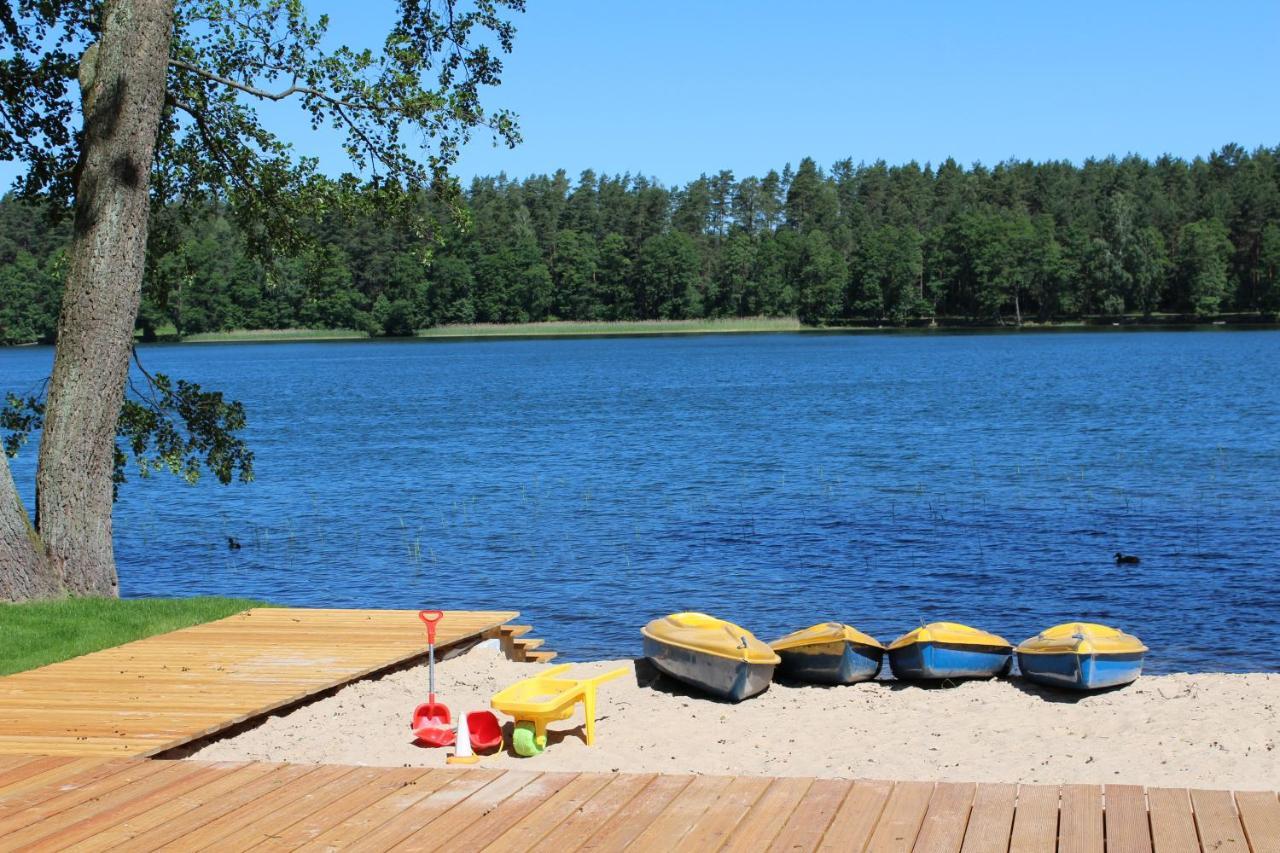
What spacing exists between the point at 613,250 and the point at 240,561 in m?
134

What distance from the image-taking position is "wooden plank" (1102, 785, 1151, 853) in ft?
18.7

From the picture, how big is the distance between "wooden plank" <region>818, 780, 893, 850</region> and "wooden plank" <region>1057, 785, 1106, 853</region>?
845 millimetres

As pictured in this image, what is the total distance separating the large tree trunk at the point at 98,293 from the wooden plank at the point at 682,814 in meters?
8.36

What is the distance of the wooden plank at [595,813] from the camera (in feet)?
19.3

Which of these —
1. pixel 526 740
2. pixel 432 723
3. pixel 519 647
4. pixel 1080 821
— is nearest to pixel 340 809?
pixel 526 740

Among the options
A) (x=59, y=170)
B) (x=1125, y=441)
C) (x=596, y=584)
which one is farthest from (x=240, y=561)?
(x=1125, y=441)

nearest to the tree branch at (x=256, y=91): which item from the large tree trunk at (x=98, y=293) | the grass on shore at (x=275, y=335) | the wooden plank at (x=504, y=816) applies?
the large tree trunk at (x=98, y=293)

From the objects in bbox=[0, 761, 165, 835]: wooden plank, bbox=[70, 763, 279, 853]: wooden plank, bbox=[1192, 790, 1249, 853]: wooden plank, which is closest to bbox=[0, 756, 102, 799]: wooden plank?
bbox=[0, 761, 165, 835]: wooden plank

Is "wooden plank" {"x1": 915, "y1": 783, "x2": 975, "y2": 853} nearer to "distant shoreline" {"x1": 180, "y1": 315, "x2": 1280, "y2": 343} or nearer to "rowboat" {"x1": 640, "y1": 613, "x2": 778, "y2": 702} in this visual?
"rowboat" {"x1": 640, "y1": 613, "x2": 778, "y2": 702}

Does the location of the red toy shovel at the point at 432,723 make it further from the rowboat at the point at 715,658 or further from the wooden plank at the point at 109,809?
the rowboat at the point at 715,658

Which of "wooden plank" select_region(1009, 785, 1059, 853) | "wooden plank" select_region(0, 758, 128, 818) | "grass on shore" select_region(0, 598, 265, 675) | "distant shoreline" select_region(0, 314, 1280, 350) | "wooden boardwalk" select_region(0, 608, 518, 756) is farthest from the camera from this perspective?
"distant shoreline" select_region(0, 314, 1280, 350)

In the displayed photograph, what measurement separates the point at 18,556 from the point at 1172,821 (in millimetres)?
10385

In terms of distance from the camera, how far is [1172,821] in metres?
5.98

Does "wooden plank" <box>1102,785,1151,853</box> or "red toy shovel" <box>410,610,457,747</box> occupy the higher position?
"wooden plank" <box>1102,785,1151,853</box>
